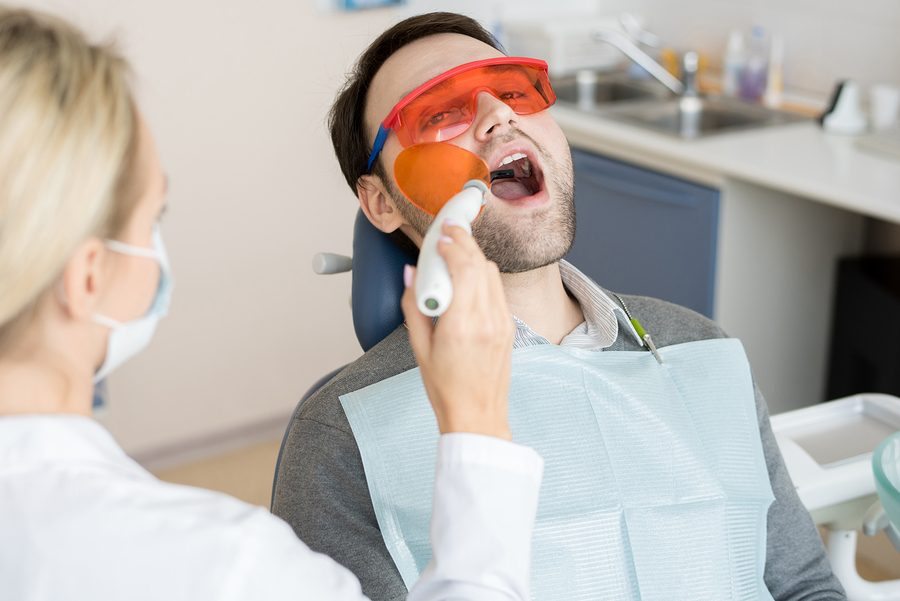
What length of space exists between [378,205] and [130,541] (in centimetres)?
85

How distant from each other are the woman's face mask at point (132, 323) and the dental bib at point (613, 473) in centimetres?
36

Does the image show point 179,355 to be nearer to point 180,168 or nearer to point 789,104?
point 180,168

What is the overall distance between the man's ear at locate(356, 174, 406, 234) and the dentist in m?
0.55

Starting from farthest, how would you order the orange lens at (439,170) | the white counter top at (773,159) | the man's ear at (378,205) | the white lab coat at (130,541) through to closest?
the white counter top at (773,159) < the man's ear at (378,205) < the orange lens at (439,170) < the white lab coat at (130,541)

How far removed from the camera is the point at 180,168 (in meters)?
2.84

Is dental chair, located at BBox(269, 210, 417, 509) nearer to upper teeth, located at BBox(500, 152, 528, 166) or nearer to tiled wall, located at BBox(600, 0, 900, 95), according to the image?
upper teeth, located at BBox(500, 152, 528, 166)

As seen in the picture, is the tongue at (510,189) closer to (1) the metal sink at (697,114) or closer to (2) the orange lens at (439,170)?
(2) the orange lens at (439,170)

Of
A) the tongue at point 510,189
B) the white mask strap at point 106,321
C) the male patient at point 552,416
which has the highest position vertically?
the white mask strap at point 106,321

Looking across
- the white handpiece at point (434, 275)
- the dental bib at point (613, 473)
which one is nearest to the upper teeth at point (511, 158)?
Answer: the dental bib at point (613, 473)

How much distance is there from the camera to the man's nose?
1.33m

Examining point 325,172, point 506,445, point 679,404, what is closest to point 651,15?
point 325,172

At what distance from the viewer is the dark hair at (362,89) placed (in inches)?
57.7

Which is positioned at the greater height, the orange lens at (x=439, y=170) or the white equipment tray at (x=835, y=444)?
the orange lens at (x=439, y=170)

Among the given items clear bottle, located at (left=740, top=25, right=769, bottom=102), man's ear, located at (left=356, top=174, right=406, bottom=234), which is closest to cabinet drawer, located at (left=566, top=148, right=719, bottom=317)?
clear bottle, located at (left=740, top=25, right=769, bottom=102)
